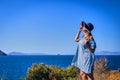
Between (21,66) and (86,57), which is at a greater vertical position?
(21,66)

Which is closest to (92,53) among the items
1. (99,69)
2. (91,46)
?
(91,46)

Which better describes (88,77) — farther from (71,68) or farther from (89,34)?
(71,68)

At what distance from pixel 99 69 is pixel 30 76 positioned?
3218 mm

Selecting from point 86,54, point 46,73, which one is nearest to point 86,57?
point 86,54

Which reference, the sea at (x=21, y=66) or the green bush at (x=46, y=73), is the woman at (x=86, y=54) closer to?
the sea at (x=21, y=66)

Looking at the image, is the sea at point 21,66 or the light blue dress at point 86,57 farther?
the sea at point 21,66

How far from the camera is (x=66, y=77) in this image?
46.4 feet

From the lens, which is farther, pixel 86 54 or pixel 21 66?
pixel 21 66

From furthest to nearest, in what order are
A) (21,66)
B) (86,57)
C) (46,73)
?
(21,66)
(46,73)
(86,57)

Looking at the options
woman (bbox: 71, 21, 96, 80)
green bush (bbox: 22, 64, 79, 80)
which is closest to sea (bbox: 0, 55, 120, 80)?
green bush (bbox: 22, 64, 79, 80)

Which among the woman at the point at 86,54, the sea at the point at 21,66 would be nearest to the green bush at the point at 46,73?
the sea at the point at 21,66

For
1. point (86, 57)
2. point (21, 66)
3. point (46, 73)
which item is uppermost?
point (21, 66)

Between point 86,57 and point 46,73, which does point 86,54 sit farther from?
point 46,73

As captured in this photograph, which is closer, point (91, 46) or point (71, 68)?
point (91, 46)
